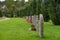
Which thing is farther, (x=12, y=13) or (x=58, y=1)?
(x=12, y=13)

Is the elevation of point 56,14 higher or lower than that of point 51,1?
lower

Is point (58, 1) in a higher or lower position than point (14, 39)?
higher

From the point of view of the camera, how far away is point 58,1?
28719 mm

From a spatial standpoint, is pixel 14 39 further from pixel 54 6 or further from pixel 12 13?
pixel 12 13

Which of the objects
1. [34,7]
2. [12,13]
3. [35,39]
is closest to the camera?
[35,39]

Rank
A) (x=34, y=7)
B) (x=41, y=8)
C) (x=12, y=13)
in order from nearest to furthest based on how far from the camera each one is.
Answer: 1. (x=41, y=8)
2. (x=34, y=7)
3. (x=12, y=13)

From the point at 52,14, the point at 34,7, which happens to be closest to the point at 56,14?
the point at 52,14

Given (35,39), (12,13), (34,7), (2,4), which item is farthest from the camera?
(2,4)

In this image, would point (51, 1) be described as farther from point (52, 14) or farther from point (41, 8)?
point (41, 8)

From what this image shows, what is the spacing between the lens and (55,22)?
98.8 feet

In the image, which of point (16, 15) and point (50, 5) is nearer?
point (50, 5)

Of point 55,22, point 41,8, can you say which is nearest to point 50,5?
point 55,22

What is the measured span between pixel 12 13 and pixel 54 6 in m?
73.4

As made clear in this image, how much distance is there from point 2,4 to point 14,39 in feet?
385
